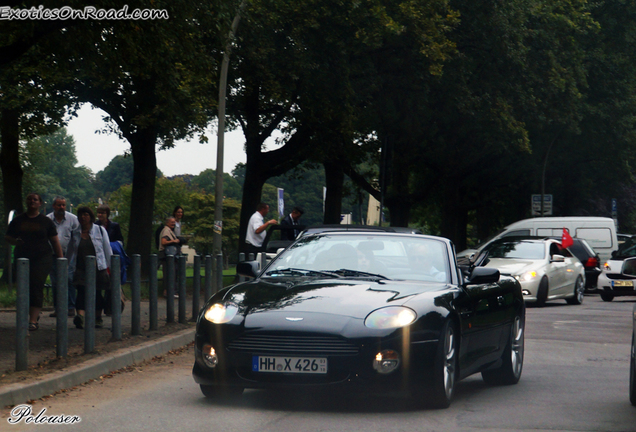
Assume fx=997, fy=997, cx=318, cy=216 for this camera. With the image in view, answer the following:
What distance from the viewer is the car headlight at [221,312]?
7027 millimetres

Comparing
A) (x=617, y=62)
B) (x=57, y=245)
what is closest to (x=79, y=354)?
(x=57, y=245)

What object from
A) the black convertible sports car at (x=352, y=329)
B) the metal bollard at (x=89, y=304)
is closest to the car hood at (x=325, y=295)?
the black convertible sports car at (x=352, y=329)

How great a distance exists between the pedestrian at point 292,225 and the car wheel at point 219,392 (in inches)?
460

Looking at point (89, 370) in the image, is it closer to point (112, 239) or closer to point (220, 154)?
point (112, 239)

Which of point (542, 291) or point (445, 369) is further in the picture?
point (542, 291)

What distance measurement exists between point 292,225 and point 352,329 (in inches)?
508

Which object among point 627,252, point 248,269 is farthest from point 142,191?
point 248,269

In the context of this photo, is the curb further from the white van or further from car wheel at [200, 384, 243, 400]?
the white van

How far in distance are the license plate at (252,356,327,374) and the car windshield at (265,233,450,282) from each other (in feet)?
4.52

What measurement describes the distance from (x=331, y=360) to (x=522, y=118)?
90.3 feet

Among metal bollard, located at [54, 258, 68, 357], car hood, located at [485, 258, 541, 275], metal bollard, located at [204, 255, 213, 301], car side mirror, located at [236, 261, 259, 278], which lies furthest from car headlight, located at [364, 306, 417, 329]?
car hood, located at [485, 258, 541, 275]

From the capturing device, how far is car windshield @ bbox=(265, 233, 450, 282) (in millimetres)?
8102

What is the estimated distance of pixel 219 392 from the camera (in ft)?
24.6

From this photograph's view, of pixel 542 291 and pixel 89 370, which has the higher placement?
pixel 89 370
